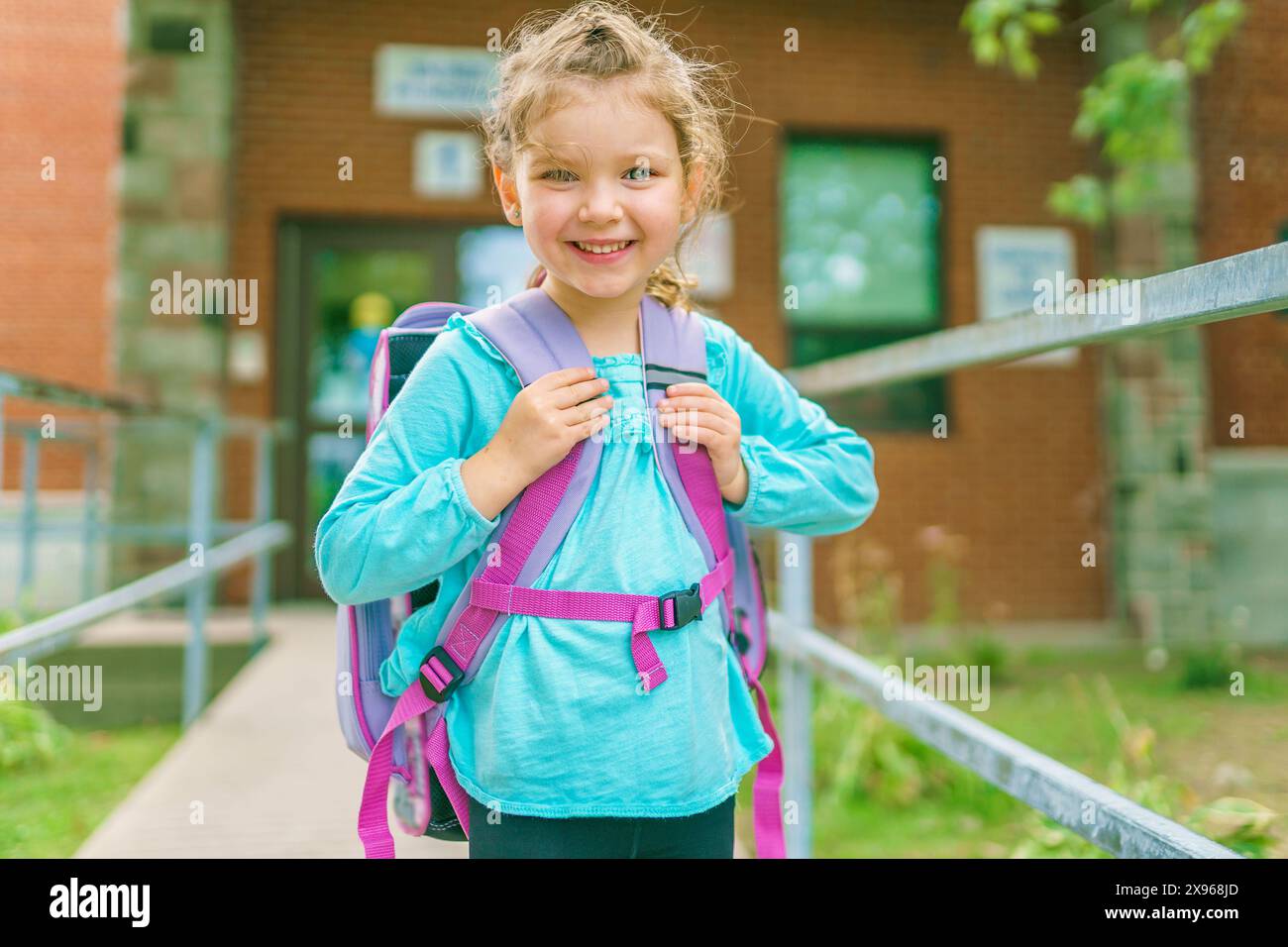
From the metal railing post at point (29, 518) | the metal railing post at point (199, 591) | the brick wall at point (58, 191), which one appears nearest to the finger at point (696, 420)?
the metal railing post at point (199, 591)

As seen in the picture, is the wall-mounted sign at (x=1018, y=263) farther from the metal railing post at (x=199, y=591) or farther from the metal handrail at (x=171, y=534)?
the metal railing post at (x=199, y=591)

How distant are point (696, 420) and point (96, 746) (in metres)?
3.07

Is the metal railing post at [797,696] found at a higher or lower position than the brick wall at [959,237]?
lower

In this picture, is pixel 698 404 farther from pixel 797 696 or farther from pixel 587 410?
pixel 797 696

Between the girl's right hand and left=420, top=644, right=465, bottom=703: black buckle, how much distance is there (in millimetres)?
194

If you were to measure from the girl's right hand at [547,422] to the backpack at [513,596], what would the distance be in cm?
4

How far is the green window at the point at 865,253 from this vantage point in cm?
591

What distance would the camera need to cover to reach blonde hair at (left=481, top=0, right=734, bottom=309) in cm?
107

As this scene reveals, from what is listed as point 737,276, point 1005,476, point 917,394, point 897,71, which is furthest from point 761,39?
point 1005,476

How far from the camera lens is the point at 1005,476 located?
5887 mm

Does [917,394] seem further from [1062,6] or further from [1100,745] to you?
[1100,745]
